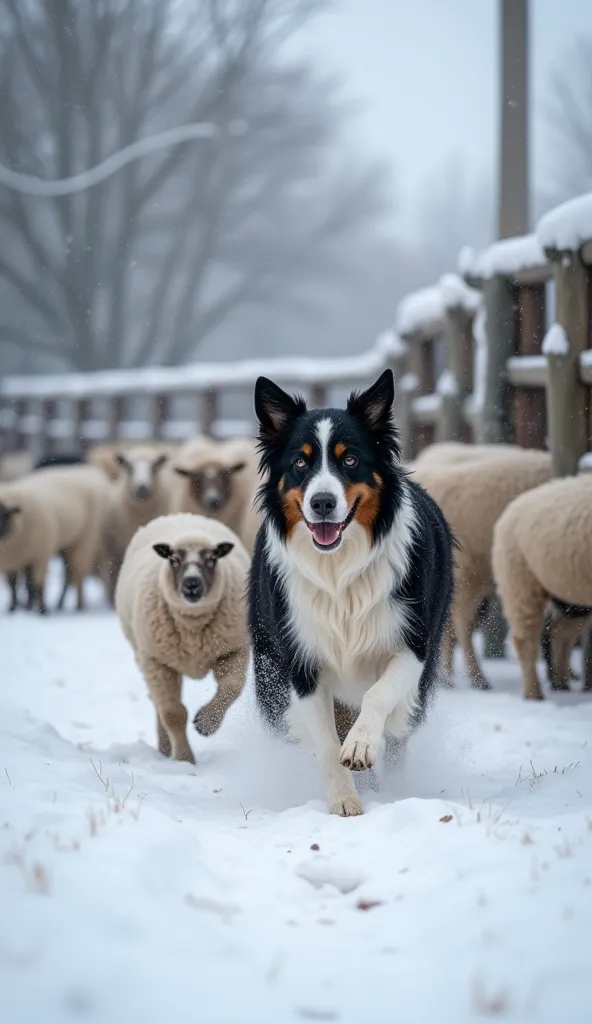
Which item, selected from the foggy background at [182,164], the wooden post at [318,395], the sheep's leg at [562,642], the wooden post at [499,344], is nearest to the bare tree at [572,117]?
the foggy background at [182,164]

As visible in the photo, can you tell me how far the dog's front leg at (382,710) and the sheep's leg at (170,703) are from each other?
1.62 meters

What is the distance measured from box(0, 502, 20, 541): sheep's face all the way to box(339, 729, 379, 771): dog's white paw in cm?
801

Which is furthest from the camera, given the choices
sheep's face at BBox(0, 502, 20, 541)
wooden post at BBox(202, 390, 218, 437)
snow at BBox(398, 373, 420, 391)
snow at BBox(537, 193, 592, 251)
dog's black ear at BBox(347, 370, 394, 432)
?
wooden post at BBox(202, 390, 218, 437)

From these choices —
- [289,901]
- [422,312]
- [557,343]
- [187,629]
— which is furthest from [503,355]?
[289,901]

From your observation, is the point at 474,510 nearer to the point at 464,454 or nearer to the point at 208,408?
the point at 464,454

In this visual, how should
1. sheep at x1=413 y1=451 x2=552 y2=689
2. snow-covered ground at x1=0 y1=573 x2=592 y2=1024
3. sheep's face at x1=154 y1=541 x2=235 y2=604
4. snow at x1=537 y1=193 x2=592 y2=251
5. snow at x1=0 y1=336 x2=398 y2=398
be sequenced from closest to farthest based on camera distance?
snow-covered ground at x1=0 y1=573 x2=592 y2=1024 < sheep's face at x1=154 y1=541 x2=235 y2=604 < snow at x1=537 y1=193 x2=592 y2=251 < sheep at x1=413 y1=451 x2=552 y2=689 < snow at x1=0 y1=336 x2=398 y2=398

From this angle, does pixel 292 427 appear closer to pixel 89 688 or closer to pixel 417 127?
pixel 89 688

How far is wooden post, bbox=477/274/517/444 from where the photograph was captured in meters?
8.00

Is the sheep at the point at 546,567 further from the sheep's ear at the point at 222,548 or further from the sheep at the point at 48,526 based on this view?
the sheep at the point at 48,526

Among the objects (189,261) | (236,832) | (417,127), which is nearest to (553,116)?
(189,261)

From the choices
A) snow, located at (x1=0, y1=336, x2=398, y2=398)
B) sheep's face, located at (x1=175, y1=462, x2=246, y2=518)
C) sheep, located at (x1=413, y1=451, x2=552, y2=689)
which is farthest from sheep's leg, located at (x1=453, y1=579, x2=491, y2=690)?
snow, located at (x1=0, y1=336, x2=398, y2=398)

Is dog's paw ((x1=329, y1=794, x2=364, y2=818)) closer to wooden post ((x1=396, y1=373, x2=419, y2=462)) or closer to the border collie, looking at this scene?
the border collie

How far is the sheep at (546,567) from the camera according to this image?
597cm

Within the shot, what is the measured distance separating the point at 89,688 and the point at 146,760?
2.00 meters
